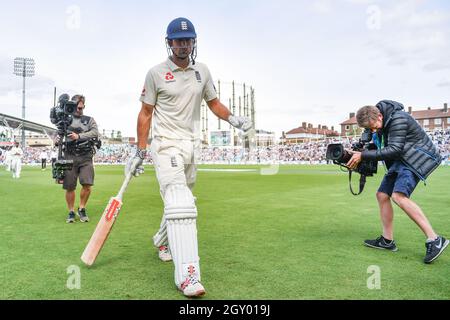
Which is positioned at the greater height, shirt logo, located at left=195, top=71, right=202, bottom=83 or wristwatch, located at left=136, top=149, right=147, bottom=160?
shirt logo, located at left=195, top=71, right=202, bottom=83

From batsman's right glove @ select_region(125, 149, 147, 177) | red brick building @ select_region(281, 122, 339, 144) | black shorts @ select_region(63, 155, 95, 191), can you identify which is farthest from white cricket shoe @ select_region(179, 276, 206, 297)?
red brick building @ select_region(281, 122, 339, 144)

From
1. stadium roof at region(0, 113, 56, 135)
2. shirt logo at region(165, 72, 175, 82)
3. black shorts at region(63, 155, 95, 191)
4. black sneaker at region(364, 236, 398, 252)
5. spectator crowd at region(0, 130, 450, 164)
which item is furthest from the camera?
stadium roof at region(0, 113, 56, 135)

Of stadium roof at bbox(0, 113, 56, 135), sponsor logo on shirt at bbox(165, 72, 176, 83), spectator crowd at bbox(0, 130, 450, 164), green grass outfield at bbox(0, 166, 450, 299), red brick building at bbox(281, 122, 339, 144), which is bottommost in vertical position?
green grass outfield at bbox(0, 166, 450, 299)

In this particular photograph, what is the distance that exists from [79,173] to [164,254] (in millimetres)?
4042

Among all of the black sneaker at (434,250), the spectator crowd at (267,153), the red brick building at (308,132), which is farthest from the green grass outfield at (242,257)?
the red brick building at (308,132)

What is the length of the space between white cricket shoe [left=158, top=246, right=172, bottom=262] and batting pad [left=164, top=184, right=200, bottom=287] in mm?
1160

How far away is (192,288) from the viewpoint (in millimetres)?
3844

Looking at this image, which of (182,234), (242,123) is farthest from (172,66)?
(182,234)

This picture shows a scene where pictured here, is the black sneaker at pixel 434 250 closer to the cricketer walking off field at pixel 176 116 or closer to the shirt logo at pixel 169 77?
the cricketer walking off field at pixel 176 116

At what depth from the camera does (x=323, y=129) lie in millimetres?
150125

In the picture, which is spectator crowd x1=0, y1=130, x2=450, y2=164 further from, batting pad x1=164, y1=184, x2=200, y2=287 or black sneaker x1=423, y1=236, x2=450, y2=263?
batting pad x1=164, y1=184, x2=200, y2=287

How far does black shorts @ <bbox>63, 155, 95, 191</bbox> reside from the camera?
27.7 feet
